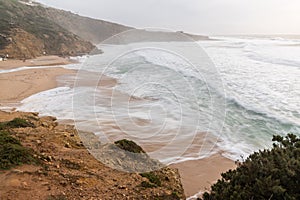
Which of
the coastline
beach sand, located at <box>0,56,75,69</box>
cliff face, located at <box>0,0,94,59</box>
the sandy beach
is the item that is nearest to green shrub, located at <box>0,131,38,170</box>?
the coastline

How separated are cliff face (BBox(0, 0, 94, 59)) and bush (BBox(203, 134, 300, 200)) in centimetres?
3018

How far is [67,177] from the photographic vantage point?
3.78 m

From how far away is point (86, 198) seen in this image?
11.2 ft

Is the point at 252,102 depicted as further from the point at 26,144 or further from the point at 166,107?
the point at 26,144

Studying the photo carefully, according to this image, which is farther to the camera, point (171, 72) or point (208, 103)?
point (171, 72)

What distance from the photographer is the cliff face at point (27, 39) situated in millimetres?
30136

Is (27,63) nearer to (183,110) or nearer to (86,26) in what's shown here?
(183,110)

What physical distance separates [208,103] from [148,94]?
305cm

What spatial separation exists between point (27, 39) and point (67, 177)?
34408 mm

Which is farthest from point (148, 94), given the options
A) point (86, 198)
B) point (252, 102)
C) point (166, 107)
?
point (86, 198)

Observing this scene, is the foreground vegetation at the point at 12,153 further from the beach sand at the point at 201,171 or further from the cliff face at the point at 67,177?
the beach sand at the point at 201,171

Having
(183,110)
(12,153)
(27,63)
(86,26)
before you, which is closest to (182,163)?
(12,153)

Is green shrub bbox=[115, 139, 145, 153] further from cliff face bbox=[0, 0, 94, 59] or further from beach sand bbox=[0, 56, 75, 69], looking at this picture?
cliff face bbox=[0, 0, 94, 59]

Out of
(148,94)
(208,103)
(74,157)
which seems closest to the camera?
(74,157)
